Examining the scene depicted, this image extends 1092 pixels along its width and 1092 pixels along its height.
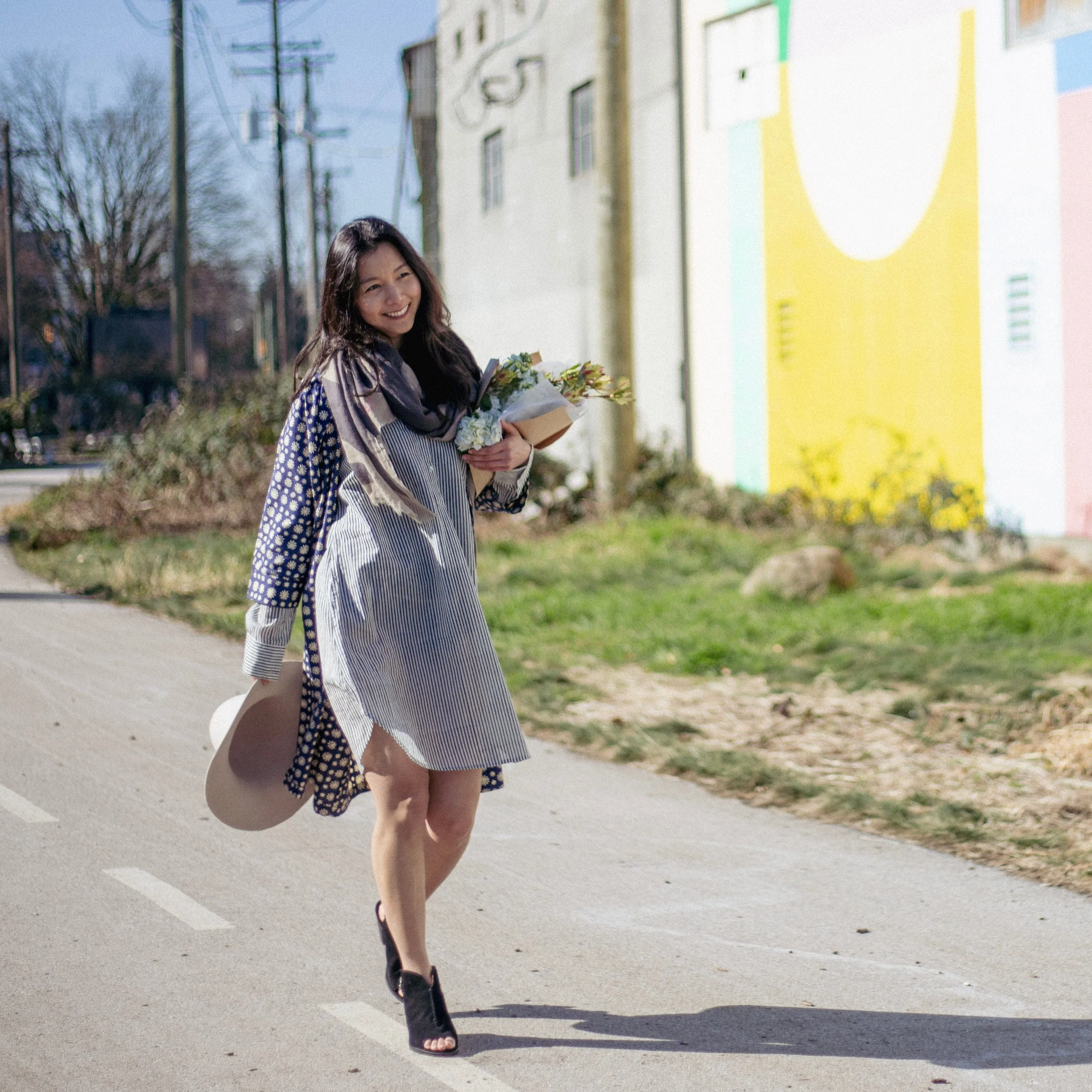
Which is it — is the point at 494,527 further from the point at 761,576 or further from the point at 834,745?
the point at 834,745

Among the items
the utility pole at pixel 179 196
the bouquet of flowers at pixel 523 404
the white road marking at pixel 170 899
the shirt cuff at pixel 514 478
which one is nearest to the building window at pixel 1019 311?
the bouquet of flowers at pixel 523 404

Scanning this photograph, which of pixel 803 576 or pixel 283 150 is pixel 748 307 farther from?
pixel 283 150

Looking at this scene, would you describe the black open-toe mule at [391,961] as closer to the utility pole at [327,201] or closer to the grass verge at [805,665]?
the grass verge at [805,665]

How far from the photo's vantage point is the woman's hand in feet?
11.4

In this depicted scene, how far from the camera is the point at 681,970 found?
389cm

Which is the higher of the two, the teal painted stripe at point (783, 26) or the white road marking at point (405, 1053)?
the teal painted stripe at point (783, 26)

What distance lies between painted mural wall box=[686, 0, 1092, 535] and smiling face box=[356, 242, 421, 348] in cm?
798

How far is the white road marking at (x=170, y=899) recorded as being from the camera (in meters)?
4.22

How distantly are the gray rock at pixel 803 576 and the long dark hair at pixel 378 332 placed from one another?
6.40 m

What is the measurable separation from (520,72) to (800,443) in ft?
27.9

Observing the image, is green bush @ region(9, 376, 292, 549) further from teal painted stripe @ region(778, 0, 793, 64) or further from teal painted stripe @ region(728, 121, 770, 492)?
teal painted stripe @ region(778, 0, 793, 64)

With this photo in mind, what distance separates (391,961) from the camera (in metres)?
3.57

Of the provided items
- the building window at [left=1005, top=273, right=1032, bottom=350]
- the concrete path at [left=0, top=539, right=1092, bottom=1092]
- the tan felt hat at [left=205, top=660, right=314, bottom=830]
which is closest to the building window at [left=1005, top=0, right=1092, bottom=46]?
the building window at [left=1005, top=273, right=1032, bottom=350]

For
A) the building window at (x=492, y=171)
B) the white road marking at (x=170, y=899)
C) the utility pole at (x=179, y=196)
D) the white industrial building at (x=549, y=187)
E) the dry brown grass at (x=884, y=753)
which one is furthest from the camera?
the utility pole at (x=179, y=196)
